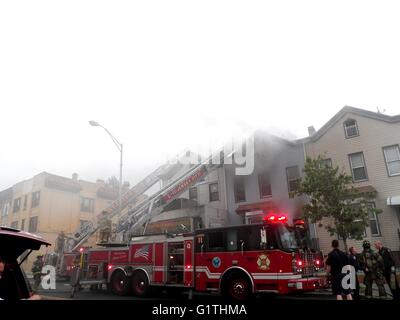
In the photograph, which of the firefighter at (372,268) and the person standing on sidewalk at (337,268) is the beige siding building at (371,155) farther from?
the person standing on sidewalk at (337,268)

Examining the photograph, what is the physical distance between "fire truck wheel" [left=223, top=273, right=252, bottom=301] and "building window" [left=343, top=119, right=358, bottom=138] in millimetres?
12152

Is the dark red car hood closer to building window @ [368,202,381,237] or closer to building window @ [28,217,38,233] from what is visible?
building window @ [368,202,381,237]

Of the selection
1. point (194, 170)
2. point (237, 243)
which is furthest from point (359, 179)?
point (237, 243)

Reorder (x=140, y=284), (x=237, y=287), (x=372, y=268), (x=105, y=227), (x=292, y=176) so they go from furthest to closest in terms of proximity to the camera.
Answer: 1. (x=292, y=176)
2. (x=105, y=227)
3. (x=140, y=284)
4. (x=372, y=268)
5. (x=237, y=287)

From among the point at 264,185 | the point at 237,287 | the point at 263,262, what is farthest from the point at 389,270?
the point at 264,185

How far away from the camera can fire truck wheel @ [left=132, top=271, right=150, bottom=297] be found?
11203 mm

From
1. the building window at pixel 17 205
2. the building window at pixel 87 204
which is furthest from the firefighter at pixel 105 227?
the building window at pixel 17 205

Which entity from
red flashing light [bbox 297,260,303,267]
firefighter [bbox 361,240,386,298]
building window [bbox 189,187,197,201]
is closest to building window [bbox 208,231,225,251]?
red flashing light [bbox 297,260,303,267]

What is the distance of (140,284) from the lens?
37.4 ft

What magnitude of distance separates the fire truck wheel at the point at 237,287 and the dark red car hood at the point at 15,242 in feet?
21.3

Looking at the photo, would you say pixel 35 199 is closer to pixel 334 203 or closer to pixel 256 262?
pixel 334 203

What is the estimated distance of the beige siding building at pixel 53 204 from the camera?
31641 mm

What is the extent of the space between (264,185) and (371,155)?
6230 mm

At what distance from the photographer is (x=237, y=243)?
382 inches
